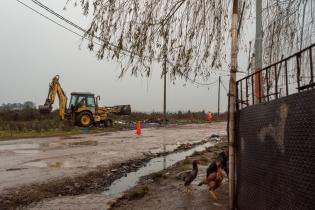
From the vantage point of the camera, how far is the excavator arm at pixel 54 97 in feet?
94.6

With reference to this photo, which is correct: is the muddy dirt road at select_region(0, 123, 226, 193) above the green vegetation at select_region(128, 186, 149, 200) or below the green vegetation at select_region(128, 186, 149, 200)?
above

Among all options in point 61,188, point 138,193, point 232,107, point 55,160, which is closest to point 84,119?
point 55,160

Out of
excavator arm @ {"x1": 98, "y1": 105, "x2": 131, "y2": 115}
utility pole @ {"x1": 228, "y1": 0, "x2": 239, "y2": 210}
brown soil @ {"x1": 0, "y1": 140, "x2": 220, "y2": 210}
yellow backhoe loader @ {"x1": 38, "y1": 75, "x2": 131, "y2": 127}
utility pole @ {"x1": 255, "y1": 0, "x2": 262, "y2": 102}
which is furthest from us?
excavator arm @ {"x1": 98, "y1": 105, "x2": 131, "y2": 115}

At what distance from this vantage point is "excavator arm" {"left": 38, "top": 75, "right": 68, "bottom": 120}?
28.8 metres

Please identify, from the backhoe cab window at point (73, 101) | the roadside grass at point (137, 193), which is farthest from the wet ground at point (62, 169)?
the backhoe cab window at point (73, 101)

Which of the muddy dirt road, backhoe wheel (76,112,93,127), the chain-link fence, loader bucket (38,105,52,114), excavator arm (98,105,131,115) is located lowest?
the muddy dirt road

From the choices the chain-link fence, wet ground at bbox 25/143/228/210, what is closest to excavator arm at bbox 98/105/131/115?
wet ground at bbox 25/143/228/210

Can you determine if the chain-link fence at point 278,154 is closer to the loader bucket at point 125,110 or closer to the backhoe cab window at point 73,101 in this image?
the backhoe cab window at point 73,101

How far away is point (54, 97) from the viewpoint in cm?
3003

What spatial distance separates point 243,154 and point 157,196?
9.55ft

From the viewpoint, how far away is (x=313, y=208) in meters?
3.59

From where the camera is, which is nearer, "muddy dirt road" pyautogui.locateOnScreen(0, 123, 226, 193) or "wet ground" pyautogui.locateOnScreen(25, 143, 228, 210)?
"wet ground" pyautogui.locateOnScreen(25, 143, 228, 210)

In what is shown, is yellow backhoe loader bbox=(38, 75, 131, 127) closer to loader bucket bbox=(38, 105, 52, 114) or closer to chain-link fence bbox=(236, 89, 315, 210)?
loader bucket bbox=(38, 105, 52, 114)

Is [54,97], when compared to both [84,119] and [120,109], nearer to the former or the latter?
[84,119]
